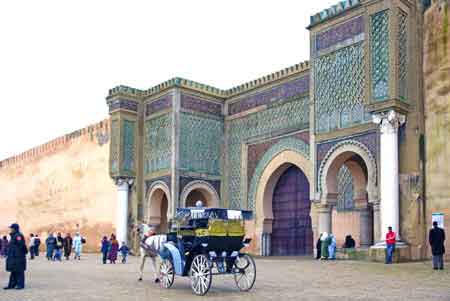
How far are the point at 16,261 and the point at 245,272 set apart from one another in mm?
2976

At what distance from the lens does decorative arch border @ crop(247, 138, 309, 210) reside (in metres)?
15.6

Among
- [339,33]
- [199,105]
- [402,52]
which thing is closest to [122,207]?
[199,105]

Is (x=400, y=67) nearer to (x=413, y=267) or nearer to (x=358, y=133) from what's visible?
(x=358, y=133)

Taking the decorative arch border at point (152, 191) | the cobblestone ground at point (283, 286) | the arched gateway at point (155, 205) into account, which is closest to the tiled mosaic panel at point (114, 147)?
the decorative arch border at point (152, 191)

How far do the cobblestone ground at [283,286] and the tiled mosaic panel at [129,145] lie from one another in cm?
888

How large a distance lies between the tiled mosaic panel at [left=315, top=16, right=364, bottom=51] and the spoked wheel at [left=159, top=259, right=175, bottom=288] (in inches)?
300

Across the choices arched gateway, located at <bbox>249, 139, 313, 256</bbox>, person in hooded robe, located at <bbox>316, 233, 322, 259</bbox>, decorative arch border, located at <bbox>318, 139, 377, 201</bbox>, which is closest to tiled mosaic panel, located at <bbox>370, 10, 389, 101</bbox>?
decorative arch border, located at <bbox>318, 139, 377, 201</bbox>

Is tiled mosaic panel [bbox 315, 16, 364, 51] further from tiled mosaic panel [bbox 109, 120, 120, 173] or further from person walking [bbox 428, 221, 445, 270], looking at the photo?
tiled mosaic panel [bbox 109, 120, 120, 173]

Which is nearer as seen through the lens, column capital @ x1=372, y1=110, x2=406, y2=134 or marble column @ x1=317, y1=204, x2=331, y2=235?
column capital @ x1=372, y1=110, x2=406, y2=134

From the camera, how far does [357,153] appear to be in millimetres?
12703

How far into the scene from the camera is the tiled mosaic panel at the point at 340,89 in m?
13.0

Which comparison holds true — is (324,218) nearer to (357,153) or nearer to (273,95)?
(357,153)

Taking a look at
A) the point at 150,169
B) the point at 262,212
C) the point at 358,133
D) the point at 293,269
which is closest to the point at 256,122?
the point at 262,212

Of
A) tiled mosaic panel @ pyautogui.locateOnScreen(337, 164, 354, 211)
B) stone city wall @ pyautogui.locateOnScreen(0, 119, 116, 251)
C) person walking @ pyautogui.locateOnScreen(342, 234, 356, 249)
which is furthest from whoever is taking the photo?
stone city wall @ pyautogui.locateOnScreen(0, 119, 116, 251)
